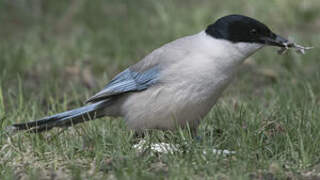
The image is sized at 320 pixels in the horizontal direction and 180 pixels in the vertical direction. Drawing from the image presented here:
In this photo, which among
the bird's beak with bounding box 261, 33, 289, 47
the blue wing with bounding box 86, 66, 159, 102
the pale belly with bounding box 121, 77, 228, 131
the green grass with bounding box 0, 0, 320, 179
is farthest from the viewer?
the blue wing with bounding box 86, 66, 159, 102

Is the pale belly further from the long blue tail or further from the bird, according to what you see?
the long blue tail

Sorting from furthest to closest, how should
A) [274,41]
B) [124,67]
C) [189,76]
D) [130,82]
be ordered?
1. [124,67]
2. [130,82]
3. [274,41]
4. [189,76]

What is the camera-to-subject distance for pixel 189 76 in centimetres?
453

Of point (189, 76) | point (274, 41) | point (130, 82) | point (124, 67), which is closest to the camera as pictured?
point (189, 76)

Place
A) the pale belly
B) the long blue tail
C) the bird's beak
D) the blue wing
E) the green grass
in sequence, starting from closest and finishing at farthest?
the green grass
the pale belly
the bird's beak
the blue wing
the long blue tail

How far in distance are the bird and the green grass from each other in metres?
0.15

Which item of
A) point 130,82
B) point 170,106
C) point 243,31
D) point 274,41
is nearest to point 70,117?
point 130,82

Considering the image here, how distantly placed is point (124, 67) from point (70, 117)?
2.38 metres

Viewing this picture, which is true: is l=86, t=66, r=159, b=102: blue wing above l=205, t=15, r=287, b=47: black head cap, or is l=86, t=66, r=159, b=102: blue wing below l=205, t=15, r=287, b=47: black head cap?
below

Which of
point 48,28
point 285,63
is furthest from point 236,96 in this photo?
point 48,28

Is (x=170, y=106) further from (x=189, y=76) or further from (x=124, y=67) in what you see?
(x=124, y=67)

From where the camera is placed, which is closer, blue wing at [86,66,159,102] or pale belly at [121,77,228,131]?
pale belly at [121,77,228,131]

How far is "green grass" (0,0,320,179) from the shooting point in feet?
13.0

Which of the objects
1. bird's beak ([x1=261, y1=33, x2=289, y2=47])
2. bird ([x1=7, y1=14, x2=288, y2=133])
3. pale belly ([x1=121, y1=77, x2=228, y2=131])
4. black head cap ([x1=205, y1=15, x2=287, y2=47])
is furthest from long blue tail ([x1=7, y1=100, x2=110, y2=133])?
bird's beak ([x1=261, y1=33, x2=289, y2=47])
